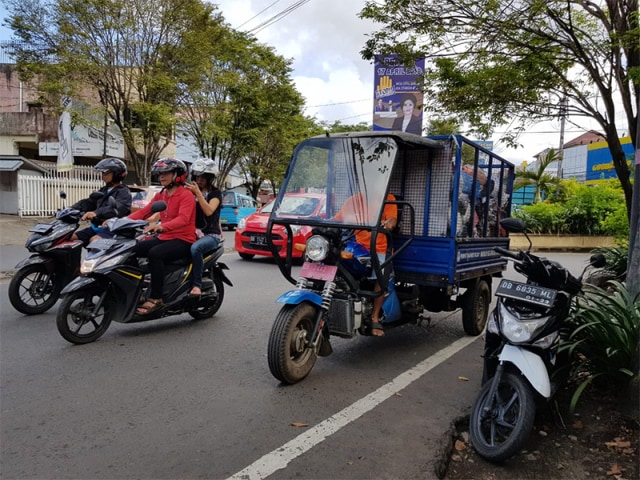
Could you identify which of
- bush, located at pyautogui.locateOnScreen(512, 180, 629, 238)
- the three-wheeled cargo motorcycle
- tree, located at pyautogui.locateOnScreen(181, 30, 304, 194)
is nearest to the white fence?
tree, located at pyautogui.locateOnScreen(181, 30, 304, 194)

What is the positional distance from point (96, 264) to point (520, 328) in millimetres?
3825

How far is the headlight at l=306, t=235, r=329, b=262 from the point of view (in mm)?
4191

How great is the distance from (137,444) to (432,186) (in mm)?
3624

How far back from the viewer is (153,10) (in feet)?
55.1

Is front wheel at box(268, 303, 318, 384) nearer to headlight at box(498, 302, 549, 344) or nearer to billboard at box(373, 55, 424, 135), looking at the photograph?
headlight at box(498, 302, 549, 344)

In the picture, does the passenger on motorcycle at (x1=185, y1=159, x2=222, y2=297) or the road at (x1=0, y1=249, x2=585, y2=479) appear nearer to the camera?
the road at (x1=0, y1=249, x2=585, y2=479)

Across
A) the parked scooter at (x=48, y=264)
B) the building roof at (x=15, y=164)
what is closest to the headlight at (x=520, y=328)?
the parked scooter at (x=48, y=264)

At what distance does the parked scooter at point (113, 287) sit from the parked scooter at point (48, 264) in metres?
1.08

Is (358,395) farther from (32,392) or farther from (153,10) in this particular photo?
(153,10)

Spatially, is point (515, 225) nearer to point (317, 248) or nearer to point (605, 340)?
point (605, 340)

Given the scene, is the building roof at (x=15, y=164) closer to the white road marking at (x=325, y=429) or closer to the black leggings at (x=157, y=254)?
the black leggings at (x=157, y=254)

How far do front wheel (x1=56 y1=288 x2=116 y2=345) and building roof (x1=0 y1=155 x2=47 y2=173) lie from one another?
1537 cm

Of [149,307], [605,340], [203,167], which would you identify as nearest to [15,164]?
[203,167]

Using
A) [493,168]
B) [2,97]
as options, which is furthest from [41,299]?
[2,97]
